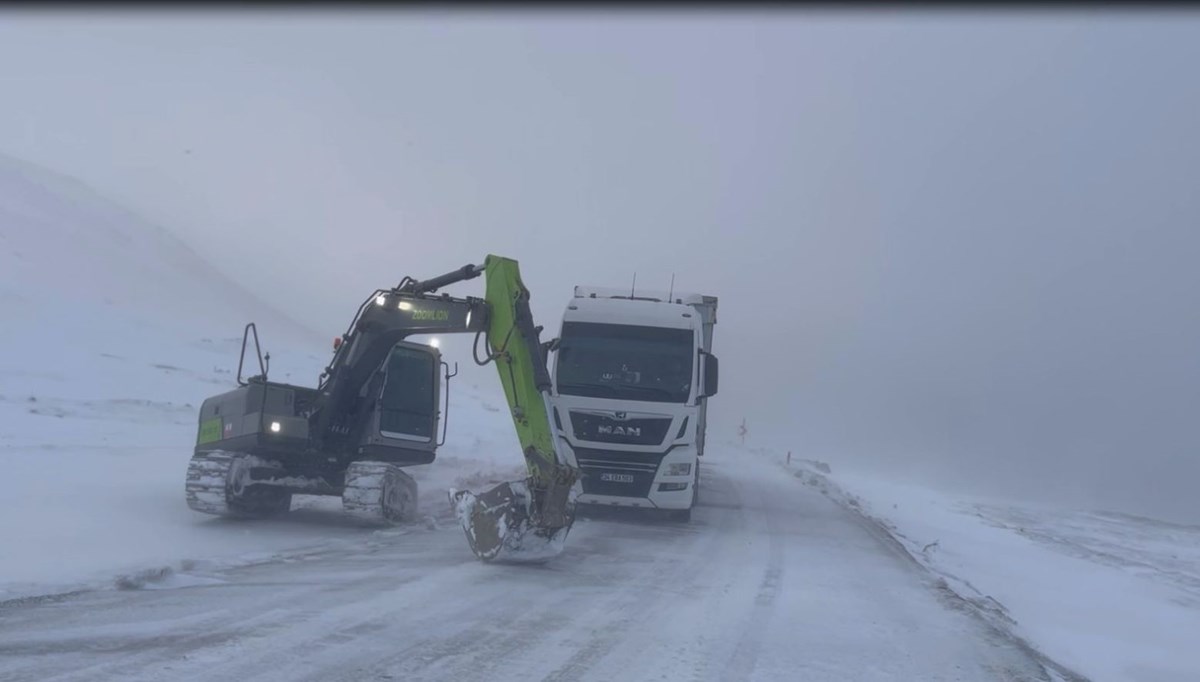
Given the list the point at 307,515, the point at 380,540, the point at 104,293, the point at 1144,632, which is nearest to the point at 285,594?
the point at 380,540

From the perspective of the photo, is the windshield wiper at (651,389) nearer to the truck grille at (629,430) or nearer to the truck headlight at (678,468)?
the truck grille at (629,430)

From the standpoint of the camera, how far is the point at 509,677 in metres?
7.54

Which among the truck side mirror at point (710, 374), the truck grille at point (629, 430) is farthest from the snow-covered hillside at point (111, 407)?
the truck side mirror at point (710, 374)

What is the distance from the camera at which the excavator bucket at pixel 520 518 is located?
11.8 metres

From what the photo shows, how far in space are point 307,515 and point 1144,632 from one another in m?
11.8

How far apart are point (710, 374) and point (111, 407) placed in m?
16.8

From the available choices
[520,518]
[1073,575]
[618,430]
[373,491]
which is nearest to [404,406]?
[373,491]

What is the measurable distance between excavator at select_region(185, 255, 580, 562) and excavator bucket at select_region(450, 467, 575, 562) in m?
0.01

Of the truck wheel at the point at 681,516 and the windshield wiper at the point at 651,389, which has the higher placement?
the windshield wiper at the point at 651,389

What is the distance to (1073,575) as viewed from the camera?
16328 millimetres

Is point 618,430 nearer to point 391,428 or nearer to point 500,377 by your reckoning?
point 391,428

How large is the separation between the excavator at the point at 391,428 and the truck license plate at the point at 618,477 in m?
2.76

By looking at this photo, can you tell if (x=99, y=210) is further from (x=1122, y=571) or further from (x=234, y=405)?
(x=1122, y=571)

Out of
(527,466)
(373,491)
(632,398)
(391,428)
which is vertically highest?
(632,398)
